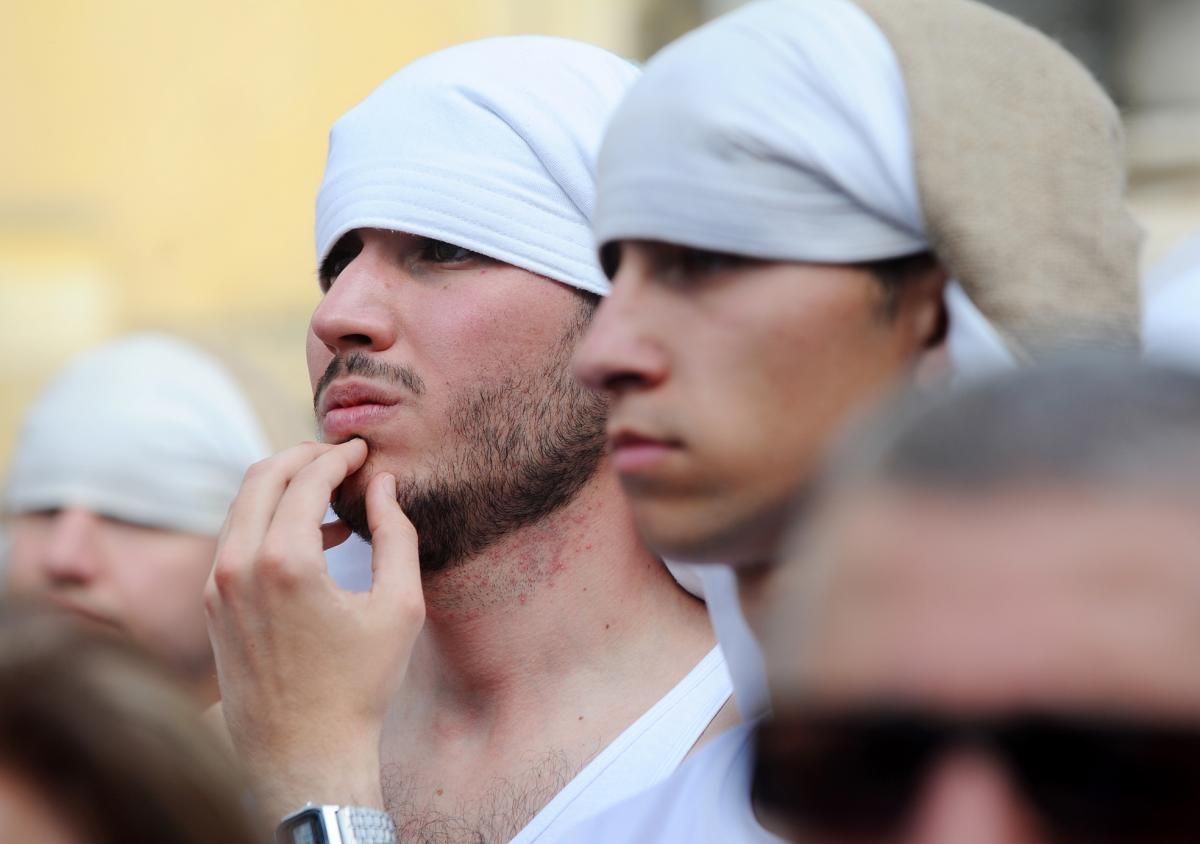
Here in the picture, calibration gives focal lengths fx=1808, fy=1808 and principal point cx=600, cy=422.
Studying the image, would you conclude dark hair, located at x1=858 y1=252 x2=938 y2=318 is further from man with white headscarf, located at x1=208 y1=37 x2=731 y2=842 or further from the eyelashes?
the eyelashes

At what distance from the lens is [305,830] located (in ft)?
8.83

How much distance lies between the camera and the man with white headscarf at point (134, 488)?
15.6 ft

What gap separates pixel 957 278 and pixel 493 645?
1627 mm

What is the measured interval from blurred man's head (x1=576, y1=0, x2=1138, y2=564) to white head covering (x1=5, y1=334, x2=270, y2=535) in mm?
3230

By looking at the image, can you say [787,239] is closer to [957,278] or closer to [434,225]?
[957,278]

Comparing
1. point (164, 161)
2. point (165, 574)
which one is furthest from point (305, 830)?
point (164, 161)

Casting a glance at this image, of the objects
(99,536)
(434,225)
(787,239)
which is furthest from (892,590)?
(99,536)

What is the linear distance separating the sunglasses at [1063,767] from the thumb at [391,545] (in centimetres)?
189

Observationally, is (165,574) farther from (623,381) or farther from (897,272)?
(897,272)

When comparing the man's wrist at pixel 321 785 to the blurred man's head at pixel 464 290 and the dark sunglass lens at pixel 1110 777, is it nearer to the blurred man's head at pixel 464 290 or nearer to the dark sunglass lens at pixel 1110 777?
the blurred man's head at pixel 464 290

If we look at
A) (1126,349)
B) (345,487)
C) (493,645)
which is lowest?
(493,645)

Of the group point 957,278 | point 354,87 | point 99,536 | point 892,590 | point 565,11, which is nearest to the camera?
point 892,590

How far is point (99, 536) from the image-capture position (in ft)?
16.2

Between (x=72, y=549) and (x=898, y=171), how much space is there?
346cm
